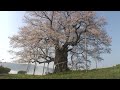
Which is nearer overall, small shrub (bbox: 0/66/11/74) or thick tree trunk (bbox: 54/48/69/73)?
small shrub (bbox: 0/66/11/74)

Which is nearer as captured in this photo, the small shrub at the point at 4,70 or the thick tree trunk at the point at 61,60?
the small shrub at the point at 4,70

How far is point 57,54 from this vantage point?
39.2 ft

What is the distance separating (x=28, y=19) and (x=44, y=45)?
1783mm

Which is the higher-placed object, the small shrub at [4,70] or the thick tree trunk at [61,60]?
the thick tree trunk at [61,60]

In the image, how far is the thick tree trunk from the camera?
A: 11.6m

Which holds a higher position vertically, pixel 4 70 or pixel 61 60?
pixel 61 60

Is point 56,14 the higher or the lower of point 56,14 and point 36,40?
the higher

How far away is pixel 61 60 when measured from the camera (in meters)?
11.7

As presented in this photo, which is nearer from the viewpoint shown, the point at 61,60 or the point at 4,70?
the point at 4,70

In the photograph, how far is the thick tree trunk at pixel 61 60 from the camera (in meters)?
11.6

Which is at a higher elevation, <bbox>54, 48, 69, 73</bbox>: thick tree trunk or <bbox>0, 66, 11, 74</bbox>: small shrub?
<bbox>54, 48, 69, 73</bbox>: thick tree trunk
